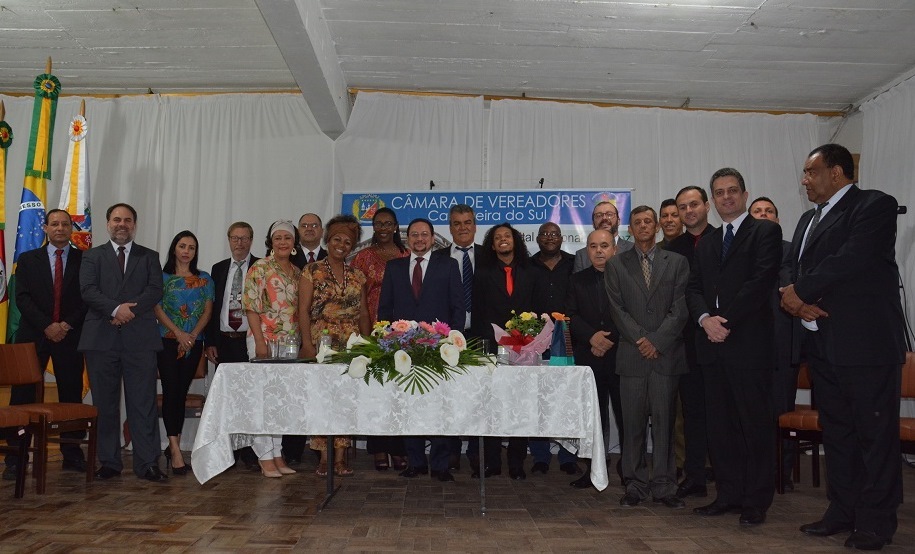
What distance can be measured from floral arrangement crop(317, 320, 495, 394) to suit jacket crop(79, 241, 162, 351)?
181cm

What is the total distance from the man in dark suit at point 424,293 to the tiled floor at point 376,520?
19cm

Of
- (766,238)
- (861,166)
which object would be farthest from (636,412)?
(861,166)

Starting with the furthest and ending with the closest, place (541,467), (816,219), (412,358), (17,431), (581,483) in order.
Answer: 1. (541,467)
2. (581,483)
3. (17,431)
4. (412,358)
5. (816,219)

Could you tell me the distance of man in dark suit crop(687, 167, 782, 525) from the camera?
142 inches

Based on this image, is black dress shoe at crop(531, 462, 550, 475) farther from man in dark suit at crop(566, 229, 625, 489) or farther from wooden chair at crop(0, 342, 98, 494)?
wooden chair at crop(0, 342, 98, 494)

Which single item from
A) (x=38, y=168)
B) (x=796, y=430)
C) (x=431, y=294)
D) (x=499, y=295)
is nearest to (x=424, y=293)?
(x=431, y=294)

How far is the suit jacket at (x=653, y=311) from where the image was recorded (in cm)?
396

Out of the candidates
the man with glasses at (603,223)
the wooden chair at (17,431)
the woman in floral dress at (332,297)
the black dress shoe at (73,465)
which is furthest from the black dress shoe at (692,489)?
the black dress shoe at (73,465)

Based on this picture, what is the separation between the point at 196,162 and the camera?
289 inches

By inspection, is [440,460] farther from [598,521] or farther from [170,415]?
[170,415]

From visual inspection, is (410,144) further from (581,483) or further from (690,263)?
(581,483)

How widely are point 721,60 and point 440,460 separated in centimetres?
411

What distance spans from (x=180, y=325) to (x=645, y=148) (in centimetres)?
467

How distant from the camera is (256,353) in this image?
188 inches
